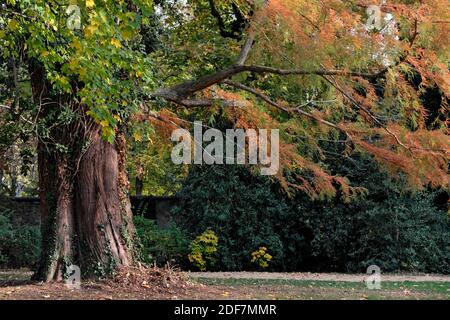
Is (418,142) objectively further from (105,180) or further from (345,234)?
(345,234)

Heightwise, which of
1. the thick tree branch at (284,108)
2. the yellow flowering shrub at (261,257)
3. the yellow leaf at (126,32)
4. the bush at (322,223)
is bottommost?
the yellow flowering shrub at (261,257)

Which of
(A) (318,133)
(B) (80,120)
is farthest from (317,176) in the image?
(B) (80,120)

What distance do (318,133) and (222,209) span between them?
4.59 meters

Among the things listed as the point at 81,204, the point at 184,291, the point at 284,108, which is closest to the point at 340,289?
the point at 184,291

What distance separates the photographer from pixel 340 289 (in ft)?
32.9

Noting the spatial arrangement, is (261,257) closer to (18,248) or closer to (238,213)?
(238,213)

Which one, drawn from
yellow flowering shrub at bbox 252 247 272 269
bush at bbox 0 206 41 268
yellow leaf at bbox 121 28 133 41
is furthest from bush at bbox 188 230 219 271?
yellow leaf at bbox 121 28 133 41

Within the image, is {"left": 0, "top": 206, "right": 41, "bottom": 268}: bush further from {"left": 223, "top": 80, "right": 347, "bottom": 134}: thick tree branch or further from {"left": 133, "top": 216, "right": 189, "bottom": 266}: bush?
{"left": 223, "top": 80, "right": 347, "bottom": 134}: thick tree branch

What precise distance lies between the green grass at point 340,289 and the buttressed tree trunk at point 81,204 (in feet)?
6.20

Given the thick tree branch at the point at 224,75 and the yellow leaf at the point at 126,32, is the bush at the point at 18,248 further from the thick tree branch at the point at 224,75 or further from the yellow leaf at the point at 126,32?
the yellow leaf at the point at 126,32

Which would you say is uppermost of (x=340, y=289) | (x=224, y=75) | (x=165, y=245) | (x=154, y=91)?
(x=224, y=75)

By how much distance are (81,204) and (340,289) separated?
3854 mm

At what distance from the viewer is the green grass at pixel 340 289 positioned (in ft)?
29.4

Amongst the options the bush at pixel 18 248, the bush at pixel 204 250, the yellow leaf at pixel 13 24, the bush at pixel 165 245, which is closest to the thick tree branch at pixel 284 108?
the yellow leaf at pixel 13 24
